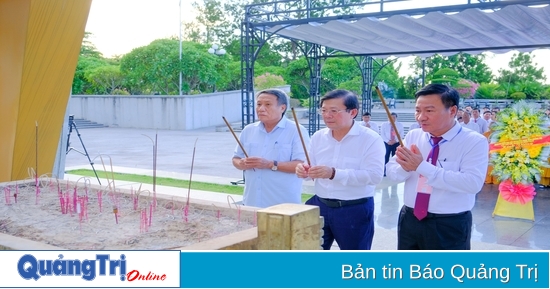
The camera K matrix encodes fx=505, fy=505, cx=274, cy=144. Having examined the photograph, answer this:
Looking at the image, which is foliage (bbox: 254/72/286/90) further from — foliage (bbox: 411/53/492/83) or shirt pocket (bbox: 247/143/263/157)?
shirt pocket (bbox: 247/143/263/157)

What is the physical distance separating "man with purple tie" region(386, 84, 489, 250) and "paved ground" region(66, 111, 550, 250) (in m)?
1.35

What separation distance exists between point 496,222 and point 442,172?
3.52 metres

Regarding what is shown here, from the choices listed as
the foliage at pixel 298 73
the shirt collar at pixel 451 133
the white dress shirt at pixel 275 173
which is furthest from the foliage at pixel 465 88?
the shirt collar at pixel 451 133

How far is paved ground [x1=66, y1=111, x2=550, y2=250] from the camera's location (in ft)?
15.3

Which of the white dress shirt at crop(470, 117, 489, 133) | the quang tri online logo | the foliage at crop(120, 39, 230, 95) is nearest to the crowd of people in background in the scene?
the quang tri online logo

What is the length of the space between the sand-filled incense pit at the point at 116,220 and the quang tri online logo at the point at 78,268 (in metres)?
0.19

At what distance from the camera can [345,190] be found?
2693 mm

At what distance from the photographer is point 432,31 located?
761 cm

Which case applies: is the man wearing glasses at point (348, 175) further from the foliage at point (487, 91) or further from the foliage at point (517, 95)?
the foliage at point (487, 91)

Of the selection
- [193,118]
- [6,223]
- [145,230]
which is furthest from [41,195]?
[193,118]

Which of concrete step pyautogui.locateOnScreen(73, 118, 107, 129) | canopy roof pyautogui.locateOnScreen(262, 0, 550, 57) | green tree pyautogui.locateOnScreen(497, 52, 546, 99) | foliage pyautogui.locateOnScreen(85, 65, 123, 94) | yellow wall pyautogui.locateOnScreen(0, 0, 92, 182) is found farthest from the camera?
green tree pyautogui.locateOnScreen(497, 52, 546, 99)

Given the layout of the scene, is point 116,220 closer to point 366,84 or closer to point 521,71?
point 366,84

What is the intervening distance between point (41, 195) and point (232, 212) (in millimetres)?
1398

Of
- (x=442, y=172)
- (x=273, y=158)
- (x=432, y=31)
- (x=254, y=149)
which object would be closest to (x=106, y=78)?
(x=432, y=31)
